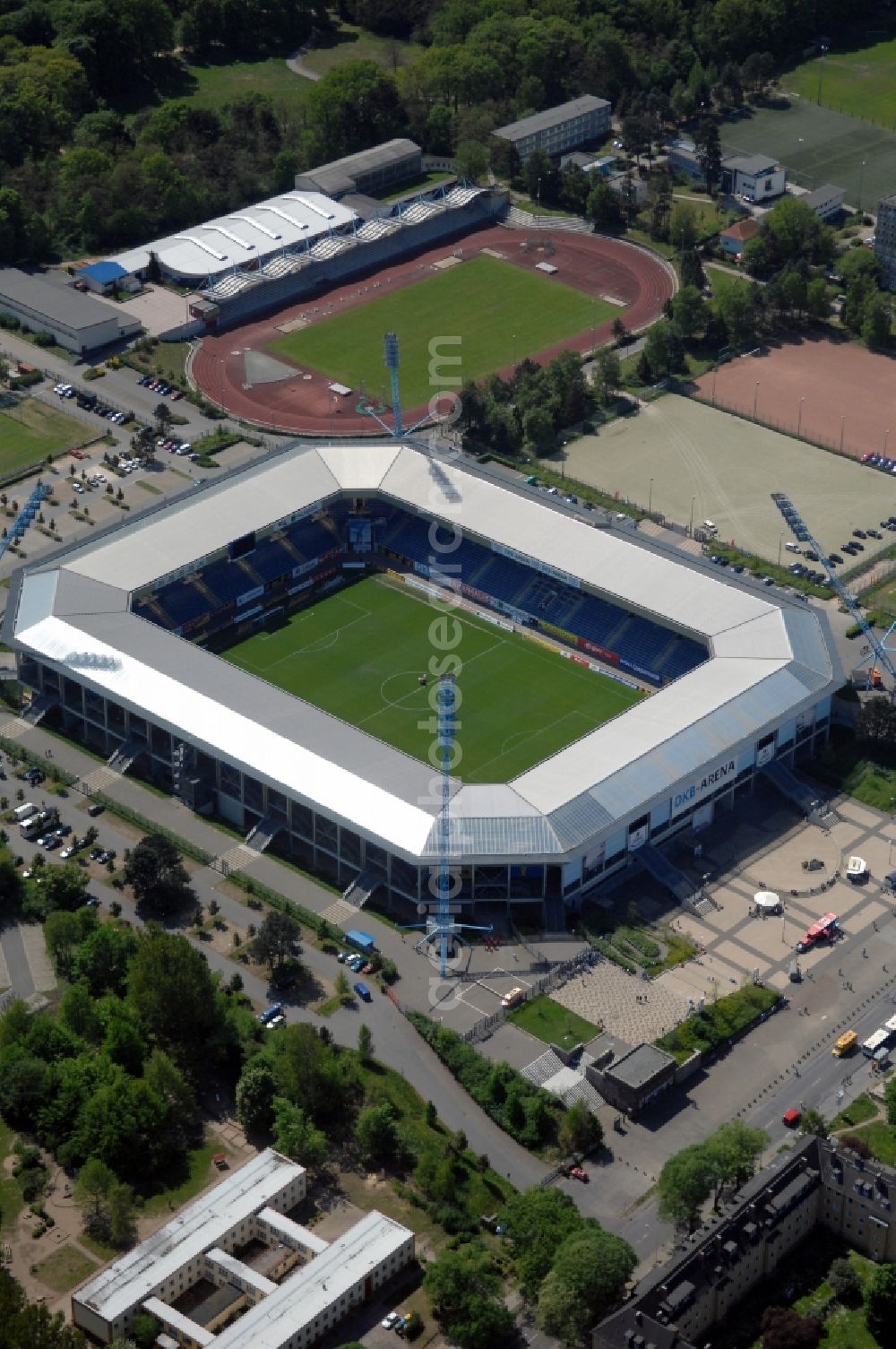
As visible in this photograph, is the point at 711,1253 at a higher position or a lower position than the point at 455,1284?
higher

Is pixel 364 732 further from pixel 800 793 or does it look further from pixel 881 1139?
pixel 881 1139

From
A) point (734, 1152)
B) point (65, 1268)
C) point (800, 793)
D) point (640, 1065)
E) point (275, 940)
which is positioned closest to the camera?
point (65, 1268)

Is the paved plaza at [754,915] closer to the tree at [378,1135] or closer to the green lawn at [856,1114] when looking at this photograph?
the green lawn at [856,1114]

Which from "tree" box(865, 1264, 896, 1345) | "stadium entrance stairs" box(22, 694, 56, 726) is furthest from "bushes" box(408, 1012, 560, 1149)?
"stadium entrance stairs" box(22, 694, 56, 726)

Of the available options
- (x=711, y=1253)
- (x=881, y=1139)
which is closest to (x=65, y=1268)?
(x=711, y=1253)

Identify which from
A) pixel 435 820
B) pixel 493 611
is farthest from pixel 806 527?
pixel 435 820

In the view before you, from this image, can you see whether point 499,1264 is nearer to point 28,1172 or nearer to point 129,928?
point 28,1172

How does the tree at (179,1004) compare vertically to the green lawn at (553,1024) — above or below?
above

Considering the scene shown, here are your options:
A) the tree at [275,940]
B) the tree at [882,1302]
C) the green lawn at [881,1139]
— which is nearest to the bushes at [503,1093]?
the tree at [275,940]
